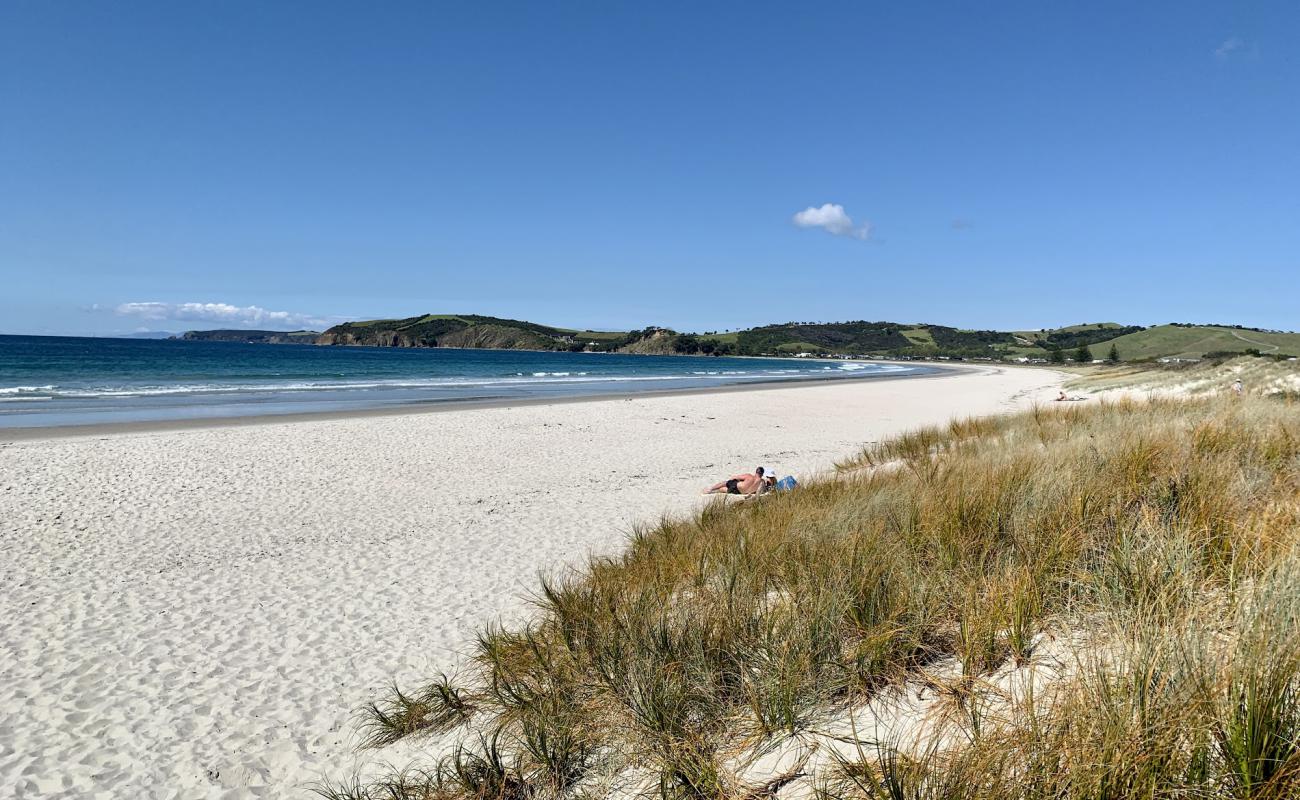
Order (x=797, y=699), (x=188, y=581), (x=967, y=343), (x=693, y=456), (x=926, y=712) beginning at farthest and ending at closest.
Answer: (x=967, y=343) → (x=693, y=456) → (x=188, y=581) → (x=797, y=699) → (x=926, y=712)

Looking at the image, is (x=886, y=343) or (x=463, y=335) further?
(x=886, y=343)

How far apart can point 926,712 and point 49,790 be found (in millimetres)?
4648

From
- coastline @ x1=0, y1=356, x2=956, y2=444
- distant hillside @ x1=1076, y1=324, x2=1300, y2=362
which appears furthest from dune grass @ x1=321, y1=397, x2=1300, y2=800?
distant hillside @ x1=1076, y1=324, x2=1300, y2=362

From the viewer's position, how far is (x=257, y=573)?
22.3ft

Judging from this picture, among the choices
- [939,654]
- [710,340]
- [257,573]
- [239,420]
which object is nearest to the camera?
[939,654]

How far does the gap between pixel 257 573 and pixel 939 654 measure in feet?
21.9

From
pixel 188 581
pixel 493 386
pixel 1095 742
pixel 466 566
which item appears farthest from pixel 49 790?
pixel 493 386

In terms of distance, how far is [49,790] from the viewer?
11.6 feet

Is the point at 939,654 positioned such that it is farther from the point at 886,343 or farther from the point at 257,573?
the point at 886,343

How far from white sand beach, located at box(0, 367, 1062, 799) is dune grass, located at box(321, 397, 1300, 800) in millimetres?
725

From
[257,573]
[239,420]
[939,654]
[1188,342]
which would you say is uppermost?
[1188,342]

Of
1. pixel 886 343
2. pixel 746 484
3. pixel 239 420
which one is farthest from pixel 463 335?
pixel 746 484

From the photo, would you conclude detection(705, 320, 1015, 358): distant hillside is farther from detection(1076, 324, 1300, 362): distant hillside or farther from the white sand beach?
the white sand beach

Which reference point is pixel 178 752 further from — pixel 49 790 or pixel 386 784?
pixel 386 784
